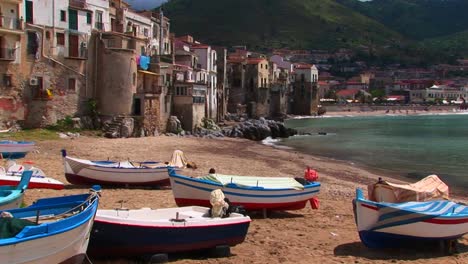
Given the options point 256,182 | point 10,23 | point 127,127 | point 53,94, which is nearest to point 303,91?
point 127,127

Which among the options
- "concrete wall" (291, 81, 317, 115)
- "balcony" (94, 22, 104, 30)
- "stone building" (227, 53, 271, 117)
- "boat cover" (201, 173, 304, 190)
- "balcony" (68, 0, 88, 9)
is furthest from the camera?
"concrete wall" (291, 81, 317, 115)

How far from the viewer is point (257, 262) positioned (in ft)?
41.7

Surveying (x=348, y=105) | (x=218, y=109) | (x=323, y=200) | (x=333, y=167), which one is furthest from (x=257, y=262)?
(x=348, y=105)

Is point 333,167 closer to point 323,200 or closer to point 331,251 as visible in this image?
point 323,200

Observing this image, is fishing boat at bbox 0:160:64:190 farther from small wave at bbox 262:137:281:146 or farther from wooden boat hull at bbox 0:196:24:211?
small wave at bbox 262:137:281:146

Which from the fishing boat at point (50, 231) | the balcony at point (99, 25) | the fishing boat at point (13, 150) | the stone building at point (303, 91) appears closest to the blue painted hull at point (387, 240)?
the fishing boat at point (50, 231)

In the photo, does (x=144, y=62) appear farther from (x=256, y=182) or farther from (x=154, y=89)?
(x=256, y=182)

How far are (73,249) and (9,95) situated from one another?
31431mm

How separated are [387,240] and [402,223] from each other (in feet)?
2.36

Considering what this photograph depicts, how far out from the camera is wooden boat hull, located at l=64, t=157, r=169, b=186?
21109 mm

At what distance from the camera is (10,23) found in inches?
1465

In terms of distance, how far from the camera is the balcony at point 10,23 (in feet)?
120

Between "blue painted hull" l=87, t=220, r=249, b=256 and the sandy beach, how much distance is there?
362mm

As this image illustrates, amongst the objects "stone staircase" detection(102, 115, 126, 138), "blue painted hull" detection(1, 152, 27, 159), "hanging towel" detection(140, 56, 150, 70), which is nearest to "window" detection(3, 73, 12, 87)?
"stone staircase" detection(102, 115, 126, 138)
